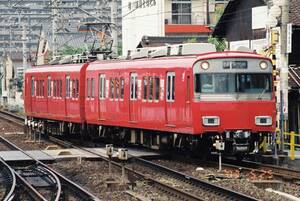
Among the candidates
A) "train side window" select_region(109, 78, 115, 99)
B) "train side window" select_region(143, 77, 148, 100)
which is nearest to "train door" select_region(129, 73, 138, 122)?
"train side window" select_region(143, 77, 148, 100)

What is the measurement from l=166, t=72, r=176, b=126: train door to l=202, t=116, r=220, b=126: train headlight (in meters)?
1.29

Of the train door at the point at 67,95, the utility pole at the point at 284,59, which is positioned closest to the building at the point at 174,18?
the train door at the point at 67,95

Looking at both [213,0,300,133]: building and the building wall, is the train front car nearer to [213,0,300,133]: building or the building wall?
[213,0,300,133]: building

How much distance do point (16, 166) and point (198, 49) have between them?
5.29m

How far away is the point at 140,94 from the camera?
67.2 ft

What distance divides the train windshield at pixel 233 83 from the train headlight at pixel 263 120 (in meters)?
0.61

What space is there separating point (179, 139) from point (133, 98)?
2646 mm

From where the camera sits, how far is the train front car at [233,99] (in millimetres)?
17234

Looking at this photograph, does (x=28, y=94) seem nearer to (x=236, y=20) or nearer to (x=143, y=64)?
(x=236, y=20)

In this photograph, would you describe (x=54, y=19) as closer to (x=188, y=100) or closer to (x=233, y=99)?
(x=188, y=100)

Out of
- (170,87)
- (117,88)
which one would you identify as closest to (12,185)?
(170,87)

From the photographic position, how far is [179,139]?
1883 cm

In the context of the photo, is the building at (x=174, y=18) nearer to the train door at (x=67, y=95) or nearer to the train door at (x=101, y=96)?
the train door at (x=67, y=95)

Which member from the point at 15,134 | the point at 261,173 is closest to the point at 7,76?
the point at 15,134
